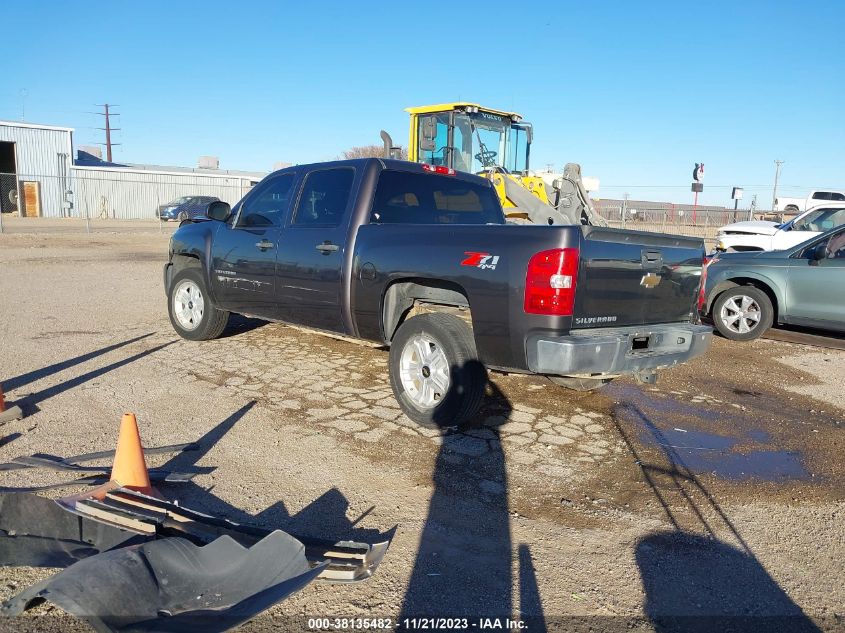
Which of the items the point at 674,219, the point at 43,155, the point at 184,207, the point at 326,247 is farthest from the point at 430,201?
the point at 43,155

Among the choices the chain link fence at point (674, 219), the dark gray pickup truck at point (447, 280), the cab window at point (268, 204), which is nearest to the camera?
the dark gray pickup truck at point (447, 280)

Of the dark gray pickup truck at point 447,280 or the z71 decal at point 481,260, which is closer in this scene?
the dark gray pickup truck at point 447,280

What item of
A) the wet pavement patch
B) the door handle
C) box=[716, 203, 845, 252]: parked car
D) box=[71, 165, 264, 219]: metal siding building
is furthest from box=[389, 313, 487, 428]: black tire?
box=[71, 165, 264, 219]: metal siding building

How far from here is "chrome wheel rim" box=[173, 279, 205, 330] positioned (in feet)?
24.0

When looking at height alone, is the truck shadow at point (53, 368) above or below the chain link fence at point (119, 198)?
below

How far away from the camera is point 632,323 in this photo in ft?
14.9

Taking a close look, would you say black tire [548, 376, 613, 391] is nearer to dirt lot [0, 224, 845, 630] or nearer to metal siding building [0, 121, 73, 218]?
dirt lot [0, 224, 845, 630]

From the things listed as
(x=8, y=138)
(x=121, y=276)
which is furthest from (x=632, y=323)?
(x=8, y=138)

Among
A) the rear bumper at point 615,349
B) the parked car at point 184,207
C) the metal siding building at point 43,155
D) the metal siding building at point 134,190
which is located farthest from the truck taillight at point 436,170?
the metal siding building at point 43,155

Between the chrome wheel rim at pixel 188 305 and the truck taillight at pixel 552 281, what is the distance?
179 inches

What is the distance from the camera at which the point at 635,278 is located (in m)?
4.40

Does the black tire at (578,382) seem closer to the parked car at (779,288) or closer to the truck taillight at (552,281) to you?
the truck taillight at (552,281)

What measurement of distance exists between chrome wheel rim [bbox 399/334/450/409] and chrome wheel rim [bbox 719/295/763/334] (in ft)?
19.1

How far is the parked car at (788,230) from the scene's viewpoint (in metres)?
14.6
